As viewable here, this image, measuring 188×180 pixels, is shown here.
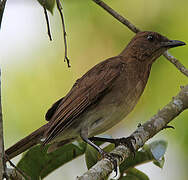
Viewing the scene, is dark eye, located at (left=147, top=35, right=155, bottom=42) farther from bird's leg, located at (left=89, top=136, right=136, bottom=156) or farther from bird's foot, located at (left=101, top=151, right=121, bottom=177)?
bird's foot, located at (left=101, top=151, right=121, bottom=177)

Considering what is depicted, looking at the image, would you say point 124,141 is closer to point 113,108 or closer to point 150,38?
point 113,108

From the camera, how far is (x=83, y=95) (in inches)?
179

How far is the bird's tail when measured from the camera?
4383 millimetres

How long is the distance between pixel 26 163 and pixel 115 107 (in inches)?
44.4

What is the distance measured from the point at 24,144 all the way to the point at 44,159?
0.67 meters

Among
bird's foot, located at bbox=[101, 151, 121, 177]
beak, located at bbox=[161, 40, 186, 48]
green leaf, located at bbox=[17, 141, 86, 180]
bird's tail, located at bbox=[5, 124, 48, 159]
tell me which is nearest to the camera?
bird's foot, located at bbox=[101, 151, 121, 177]

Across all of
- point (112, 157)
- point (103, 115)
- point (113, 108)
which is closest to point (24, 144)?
point (103, 115)

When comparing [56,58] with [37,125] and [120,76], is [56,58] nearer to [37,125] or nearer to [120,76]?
[37,125]

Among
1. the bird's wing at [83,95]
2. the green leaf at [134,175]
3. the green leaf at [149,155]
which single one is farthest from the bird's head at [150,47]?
the green leaf at [134,175]

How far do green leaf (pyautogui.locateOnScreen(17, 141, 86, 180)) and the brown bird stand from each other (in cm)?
30

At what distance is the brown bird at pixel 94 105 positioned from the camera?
14.5 ft

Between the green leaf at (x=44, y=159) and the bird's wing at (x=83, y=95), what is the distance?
0.92 ft

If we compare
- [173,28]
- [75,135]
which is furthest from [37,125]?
[173,28]

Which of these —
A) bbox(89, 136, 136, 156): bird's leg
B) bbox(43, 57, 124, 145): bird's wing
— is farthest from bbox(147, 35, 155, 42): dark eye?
bbox(89, 136, 136, 156): bird's leg
